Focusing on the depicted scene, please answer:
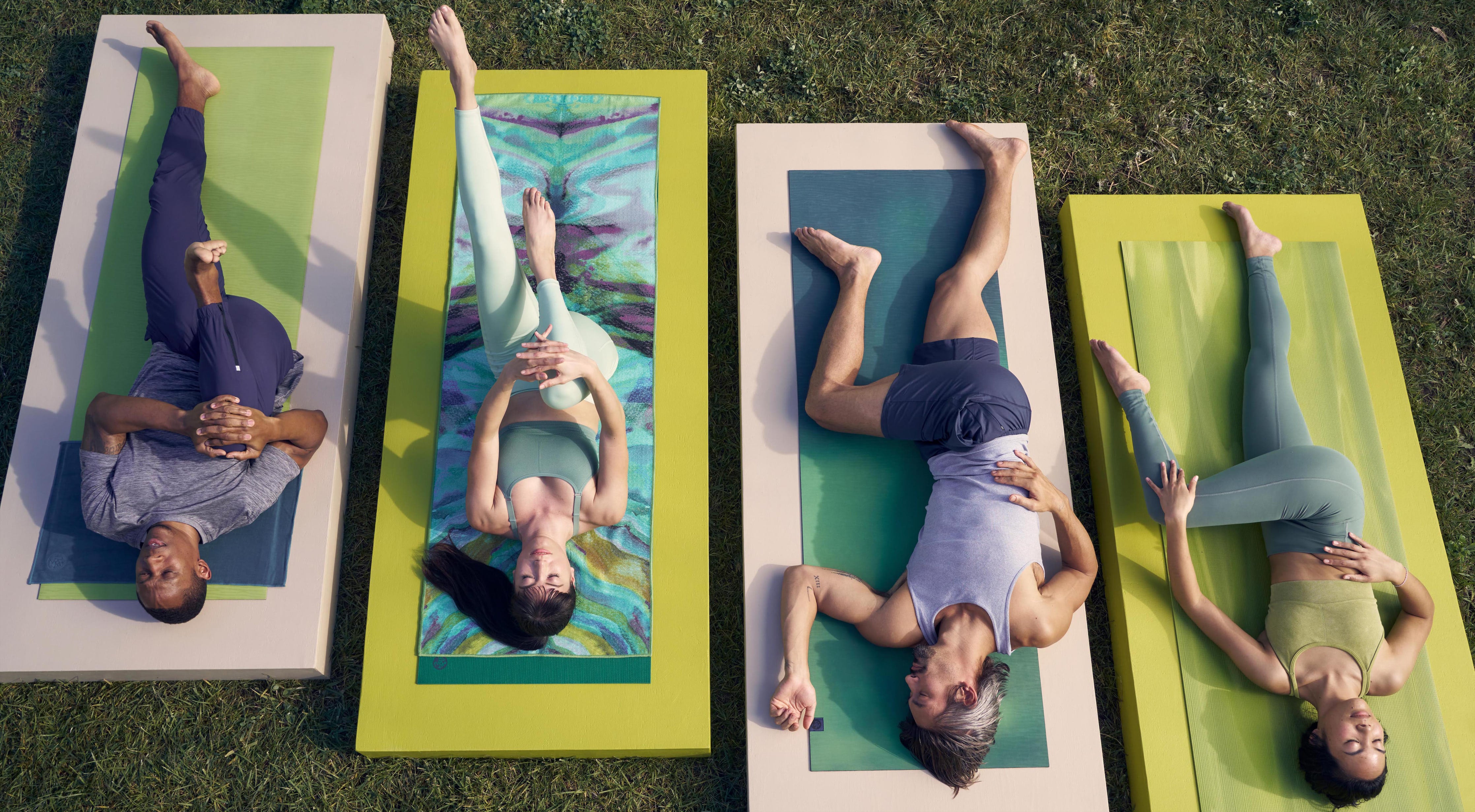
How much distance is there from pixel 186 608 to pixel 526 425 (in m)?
1.56

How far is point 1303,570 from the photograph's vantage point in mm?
3828

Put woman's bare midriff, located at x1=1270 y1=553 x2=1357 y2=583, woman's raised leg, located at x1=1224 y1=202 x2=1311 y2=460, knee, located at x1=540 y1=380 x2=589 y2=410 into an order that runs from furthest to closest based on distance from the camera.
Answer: woman's raised leg, located at x1=1224 y1=202 x2=1311 y2=460, woman's bare midriff, located at x1=1270 y1=553 x2=1357 y2=583, knee, located at x1=540 y1=380 x2=589 y2=410

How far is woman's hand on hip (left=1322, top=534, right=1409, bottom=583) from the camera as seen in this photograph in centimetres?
374

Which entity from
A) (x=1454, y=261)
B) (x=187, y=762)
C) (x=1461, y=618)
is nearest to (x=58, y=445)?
(x=187, y=762)

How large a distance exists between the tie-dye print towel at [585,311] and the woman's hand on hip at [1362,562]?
2.93 meters

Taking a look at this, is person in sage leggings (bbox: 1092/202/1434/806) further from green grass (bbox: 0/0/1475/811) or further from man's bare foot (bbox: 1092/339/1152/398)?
green grass (bbox: 0/0/1475/811)

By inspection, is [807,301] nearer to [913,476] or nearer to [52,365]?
[913,476]

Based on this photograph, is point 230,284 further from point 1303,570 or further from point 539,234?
point 1303,570

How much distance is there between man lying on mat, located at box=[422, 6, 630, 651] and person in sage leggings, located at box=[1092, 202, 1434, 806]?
2471 millimetres

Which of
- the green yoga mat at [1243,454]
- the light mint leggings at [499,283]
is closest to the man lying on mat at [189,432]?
the light mint leggings at [499,283]

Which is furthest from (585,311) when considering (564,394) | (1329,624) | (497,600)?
(1329,624)

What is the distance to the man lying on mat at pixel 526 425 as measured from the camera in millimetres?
3410

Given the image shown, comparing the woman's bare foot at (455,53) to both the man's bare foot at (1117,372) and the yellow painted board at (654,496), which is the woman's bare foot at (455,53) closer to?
the yellow painted board at (654,496)

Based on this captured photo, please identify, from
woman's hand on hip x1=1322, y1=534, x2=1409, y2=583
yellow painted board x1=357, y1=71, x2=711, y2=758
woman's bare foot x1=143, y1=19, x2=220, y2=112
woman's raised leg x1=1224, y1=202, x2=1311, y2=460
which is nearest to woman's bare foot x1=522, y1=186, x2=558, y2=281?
yellow painted board x1=357, y1=71, x2=711, y2=758
